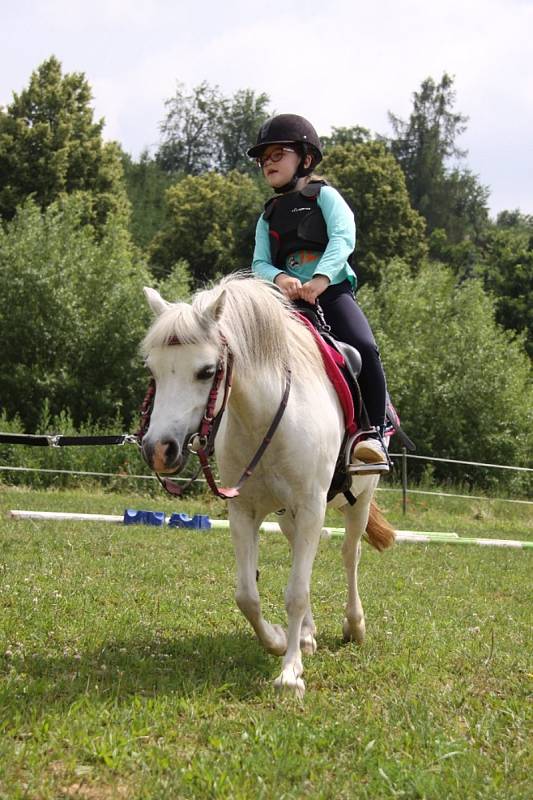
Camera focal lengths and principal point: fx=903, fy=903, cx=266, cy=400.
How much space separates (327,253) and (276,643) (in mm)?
2368

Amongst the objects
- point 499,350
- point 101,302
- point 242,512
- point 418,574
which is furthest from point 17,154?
point 242,512

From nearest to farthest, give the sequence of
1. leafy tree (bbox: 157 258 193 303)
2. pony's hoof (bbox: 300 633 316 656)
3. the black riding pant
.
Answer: pony's hoof (bbox: 300 633 316 656) → the black riding pant → leafy tree (bbox: 157 258 193 303)

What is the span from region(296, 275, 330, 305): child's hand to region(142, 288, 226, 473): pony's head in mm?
1140

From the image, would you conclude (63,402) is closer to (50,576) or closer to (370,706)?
(50,576)

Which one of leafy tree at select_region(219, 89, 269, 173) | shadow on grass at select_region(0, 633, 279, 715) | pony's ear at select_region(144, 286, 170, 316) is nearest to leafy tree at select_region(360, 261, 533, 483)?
shadow on grass at select_region(0, 633, 279, 715)

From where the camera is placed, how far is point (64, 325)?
1102 inches

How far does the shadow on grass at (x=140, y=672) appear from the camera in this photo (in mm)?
4395

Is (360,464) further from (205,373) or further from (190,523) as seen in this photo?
(190,523)

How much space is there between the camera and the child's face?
5848 mm

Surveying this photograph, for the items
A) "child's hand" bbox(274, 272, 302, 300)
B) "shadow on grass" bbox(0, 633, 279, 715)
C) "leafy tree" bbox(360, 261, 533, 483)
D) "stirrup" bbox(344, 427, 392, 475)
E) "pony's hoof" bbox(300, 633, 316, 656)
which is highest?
"child's hand" bbox(274, 272, 302, 300)

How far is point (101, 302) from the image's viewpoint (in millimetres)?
28641

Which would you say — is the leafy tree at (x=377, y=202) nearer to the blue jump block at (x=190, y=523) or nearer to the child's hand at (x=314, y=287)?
the blue jump block at (x=190, y=523)

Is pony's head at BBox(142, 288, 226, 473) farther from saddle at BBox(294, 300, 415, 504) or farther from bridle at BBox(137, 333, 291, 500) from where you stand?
saddle at BBox(294, 300, 415, 504)

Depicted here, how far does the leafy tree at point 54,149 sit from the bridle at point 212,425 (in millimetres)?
37663
